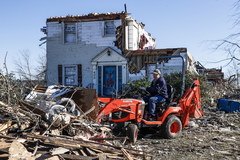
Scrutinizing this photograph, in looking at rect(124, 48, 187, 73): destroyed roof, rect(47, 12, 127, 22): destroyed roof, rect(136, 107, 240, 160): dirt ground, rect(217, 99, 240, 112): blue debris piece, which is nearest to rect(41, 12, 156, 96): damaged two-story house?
rect(47, 12, 127, 22): destroyed roof

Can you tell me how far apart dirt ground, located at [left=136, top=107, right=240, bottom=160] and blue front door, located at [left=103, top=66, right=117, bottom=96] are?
30.1 feet

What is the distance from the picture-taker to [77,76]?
798 inches

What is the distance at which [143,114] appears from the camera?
8570 millimetres

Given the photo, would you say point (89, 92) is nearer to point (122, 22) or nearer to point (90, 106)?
point (90, 106)

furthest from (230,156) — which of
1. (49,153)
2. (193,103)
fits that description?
(49,153)

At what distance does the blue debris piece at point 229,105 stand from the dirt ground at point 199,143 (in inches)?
131

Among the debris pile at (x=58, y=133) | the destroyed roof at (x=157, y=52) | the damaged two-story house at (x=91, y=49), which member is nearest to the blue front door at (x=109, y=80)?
the damaged two-story house at (x=91, y=49)

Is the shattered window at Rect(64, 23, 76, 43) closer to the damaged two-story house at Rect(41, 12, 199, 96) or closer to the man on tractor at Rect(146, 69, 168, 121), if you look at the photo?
the damaged two-story house at Rect(41, 12, 199, 96)

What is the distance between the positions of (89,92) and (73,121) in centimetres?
134

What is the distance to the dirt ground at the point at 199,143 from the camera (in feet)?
22.4

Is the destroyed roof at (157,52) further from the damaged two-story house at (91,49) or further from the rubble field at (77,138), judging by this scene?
the rubble field at (77,138)

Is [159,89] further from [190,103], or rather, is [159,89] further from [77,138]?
[77,138]

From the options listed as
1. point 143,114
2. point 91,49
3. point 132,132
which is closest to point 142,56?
point 91,49

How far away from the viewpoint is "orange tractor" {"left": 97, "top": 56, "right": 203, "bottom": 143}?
7.89 metres
